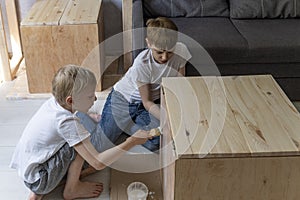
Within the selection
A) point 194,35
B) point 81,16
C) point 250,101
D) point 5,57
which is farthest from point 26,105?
point 250,101

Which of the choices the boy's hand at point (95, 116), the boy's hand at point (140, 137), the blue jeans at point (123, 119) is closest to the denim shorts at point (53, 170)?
the boy's hand at point (140, 137)

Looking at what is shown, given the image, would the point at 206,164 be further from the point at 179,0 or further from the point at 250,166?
the point at 179,0

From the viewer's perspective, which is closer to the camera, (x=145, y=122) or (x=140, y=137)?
(x=140, y=137)

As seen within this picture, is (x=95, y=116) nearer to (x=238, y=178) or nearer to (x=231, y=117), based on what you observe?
(x=231, y=117)

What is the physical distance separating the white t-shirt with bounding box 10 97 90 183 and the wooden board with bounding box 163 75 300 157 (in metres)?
0.41

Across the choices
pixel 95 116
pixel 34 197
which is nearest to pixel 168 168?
pixel 34 197

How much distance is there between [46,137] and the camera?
1.67 metres

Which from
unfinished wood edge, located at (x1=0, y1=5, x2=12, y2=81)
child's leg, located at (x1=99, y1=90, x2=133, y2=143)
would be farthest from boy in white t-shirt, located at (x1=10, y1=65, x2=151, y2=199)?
unfinished wood edge, located at (x1=0, y1=5, x2=12, y2=81)

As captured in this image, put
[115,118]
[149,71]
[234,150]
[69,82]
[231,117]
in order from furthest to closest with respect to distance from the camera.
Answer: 1. [115,118]
2. [149,71]
3. [69,82]
4. [231,117]
5. [234,150]

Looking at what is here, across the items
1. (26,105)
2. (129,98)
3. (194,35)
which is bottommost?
(26,105)

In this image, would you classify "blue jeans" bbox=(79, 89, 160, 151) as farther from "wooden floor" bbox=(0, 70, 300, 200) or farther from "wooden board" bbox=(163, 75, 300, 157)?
"wooden board" bbox=(163, 75, 300, 157)

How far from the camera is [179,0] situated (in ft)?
8.96

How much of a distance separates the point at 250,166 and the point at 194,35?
4.31ft

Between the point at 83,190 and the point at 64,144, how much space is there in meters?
0.23
